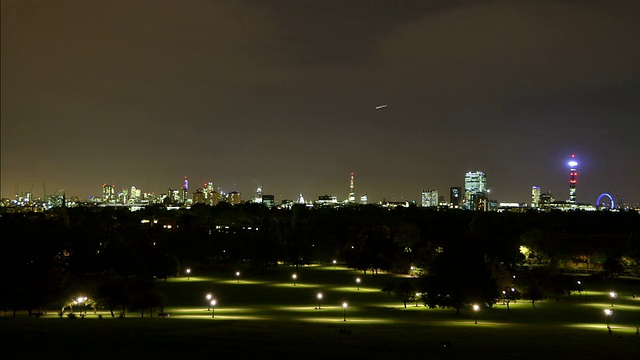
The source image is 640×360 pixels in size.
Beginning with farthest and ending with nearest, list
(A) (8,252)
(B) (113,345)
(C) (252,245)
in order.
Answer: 1. (C) (252,245)
2. (A) (8,252)
3. (B) (113,345)

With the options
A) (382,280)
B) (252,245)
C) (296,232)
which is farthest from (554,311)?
(296,232)

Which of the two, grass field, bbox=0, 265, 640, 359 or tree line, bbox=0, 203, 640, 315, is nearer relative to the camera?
grass field, bbox=0, 265, 640, 359

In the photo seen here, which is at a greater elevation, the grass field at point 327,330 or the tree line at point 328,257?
the tree line at point 328,257

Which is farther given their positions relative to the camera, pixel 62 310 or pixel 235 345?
pixel 62 310

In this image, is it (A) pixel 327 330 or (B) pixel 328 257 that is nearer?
(A) pixel 327 330

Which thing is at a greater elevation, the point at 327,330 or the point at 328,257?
the point at 328,257

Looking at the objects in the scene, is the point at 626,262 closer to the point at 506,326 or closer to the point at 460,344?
the point at 506,326

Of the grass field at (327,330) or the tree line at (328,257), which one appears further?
the tree line at (328,257)

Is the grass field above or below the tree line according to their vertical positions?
below
